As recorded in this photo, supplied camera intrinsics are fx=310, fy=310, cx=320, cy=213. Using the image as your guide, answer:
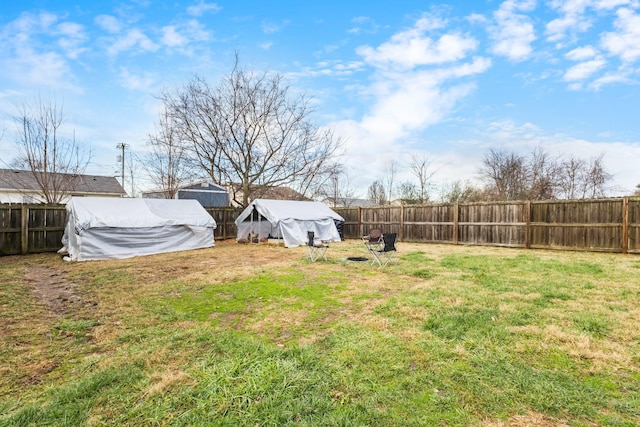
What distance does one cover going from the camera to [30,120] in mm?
11602

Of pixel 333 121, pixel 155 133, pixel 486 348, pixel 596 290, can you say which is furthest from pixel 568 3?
pixel 155 133

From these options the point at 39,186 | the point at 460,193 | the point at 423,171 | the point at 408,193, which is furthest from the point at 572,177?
the point at 39,186

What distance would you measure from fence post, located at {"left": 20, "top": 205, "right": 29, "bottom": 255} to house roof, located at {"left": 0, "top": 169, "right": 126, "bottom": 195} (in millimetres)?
4001

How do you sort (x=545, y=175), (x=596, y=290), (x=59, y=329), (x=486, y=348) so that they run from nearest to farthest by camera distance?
(x=486, y=348)
(x=59, y=329)
(x=596, y=290)
(x=545, y=175)

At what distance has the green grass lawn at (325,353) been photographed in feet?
6.66

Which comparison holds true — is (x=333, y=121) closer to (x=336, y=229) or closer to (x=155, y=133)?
(x=336, y=229)

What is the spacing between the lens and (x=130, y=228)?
1032 cm

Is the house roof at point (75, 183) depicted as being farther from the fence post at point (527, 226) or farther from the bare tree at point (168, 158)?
the fence post at point (527, 226)

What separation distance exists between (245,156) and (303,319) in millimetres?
14175

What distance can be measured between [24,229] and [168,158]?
771 centimetres

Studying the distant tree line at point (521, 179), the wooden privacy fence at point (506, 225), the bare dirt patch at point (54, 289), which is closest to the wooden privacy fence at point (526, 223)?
the wooden privacy fence at point (506, 225)

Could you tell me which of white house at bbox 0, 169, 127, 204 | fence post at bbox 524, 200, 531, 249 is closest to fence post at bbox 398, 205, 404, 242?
fence post at bbox 524, 200, 531, 249

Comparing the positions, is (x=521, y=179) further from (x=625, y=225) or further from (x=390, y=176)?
(x=625, y=225)

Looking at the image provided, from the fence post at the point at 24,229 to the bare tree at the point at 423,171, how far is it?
21873mm
